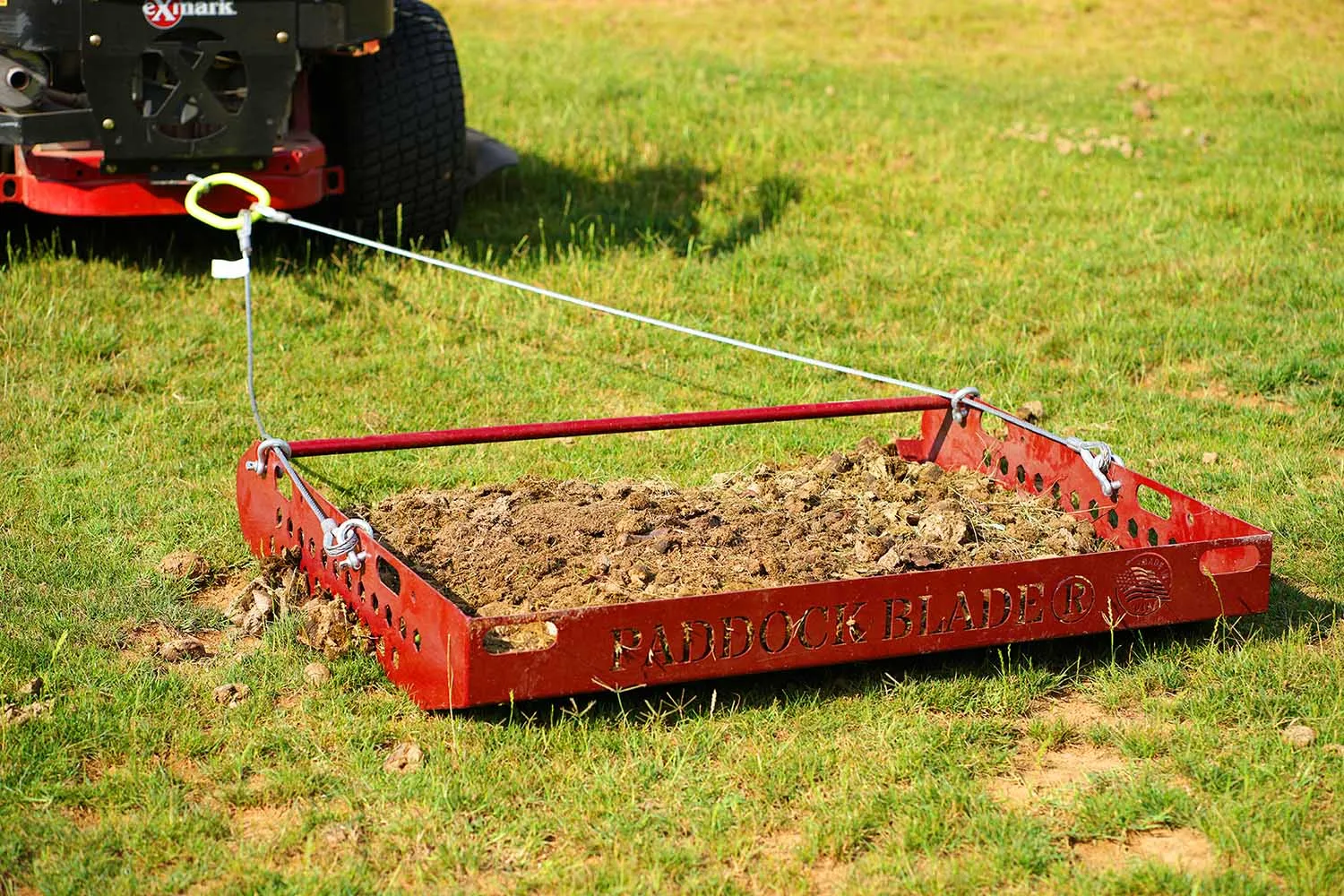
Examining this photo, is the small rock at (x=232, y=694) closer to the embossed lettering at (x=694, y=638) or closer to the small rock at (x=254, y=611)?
the small rock at (x=254, y=611)

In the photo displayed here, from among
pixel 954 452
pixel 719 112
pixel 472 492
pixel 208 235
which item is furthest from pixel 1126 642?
pixel 719 112

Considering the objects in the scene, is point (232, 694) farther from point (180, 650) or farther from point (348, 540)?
point (348, 540)

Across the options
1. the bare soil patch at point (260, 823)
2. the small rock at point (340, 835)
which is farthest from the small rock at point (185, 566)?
the small rock at point (340, 835)

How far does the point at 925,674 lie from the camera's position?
4156 mm

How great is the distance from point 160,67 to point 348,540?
3240 millimetres

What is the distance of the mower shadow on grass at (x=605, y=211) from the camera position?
26.3ft

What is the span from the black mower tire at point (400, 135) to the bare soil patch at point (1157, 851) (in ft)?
16.0

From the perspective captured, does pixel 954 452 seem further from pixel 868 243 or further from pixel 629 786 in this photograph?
pixel 868 243

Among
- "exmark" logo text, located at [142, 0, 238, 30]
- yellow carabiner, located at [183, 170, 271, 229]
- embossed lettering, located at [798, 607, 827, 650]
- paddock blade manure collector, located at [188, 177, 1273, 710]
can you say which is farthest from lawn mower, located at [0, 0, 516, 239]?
embossed lettering, located at [798, 607, 827, 650]

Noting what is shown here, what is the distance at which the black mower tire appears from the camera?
24.2 feet

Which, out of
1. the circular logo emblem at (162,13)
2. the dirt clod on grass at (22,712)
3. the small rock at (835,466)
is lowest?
the dirt clod on grass at (22,712)

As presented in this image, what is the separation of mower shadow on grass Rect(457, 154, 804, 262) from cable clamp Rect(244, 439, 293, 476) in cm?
307

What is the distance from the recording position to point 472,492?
4941 millimetres

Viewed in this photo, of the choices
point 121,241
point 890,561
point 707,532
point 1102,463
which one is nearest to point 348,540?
point 707,532
